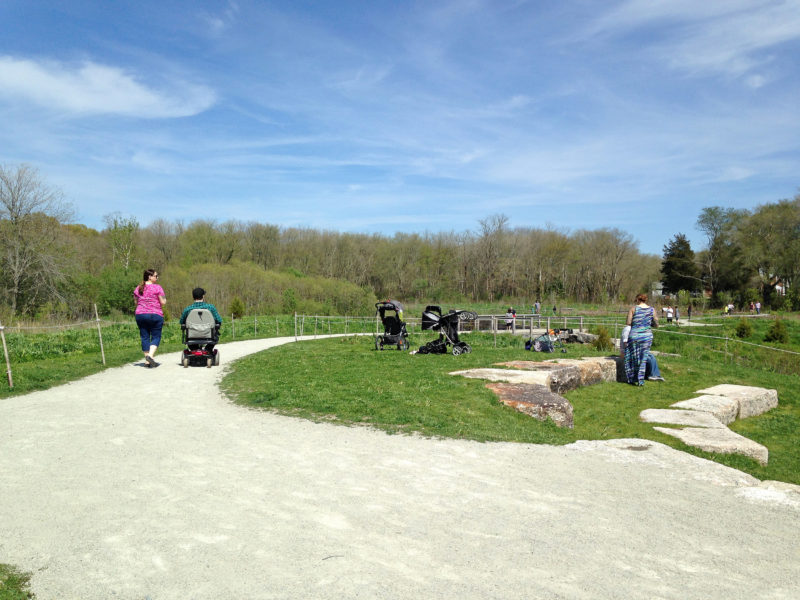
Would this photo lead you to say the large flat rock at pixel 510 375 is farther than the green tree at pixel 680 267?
No

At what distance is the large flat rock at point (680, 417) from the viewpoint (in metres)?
A: 7.78

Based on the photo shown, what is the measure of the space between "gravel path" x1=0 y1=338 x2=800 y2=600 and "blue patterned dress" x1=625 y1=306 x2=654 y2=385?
579 cm

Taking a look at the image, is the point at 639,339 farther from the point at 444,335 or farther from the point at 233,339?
the point at 233,339

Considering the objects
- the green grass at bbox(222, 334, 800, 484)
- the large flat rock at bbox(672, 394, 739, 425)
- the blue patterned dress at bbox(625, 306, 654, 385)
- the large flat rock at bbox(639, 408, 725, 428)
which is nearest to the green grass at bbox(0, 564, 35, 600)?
the green grass at bbox(222, 334, 800, 484)

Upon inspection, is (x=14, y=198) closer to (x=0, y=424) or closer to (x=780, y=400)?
(x=0, y=424)

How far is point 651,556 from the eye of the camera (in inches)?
137

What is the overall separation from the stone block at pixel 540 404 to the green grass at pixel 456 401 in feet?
0.63

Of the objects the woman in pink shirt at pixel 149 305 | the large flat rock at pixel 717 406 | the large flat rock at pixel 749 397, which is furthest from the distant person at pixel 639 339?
the woman in pink shirt at pixel 149 305

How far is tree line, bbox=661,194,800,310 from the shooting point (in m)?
54.6

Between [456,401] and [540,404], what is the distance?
1221 mm

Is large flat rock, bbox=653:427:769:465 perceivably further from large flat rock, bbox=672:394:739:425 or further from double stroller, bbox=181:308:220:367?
double stroller, bbox=181:308:220:367

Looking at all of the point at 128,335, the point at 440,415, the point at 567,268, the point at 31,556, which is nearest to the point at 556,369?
the point at 440,415

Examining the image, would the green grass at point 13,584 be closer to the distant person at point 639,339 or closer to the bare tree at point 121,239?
the distant person at point 639,339

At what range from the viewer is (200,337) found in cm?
1189
